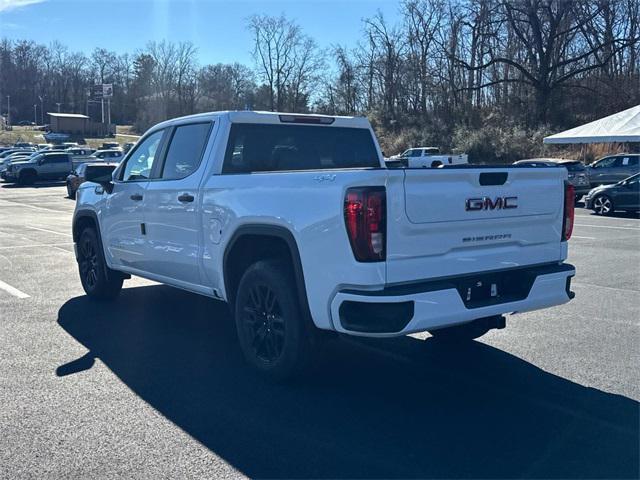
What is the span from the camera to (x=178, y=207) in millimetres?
6199

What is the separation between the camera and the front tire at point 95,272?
799cm

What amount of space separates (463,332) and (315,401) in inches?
70.9

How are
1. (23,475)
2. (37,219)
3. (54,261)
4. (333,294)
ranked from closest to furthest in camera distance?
1. (23,475)
2. (333,294)
3. (54,261)
4. (37,219)

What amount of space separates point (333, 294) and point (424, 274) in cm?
60

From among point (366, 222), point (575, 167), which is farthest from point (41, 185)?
point (366, 222)

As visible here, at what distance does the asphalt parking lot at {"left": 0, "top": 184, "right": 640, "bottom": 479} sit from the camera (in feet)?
13.0

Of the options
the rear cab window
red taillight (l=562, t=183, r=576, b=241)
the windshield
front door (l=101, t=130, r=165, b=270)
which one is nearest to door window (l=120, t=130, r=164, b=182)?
front door (l=101, t=130, r=165, b=270)

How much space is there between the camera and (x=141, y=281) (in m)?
9.61

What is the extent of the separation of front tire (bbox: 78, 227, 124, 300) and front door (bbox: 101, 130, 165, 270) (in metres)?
0.29

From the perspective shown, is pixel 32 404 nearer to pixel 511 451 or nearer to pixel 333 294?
pixel 333 294

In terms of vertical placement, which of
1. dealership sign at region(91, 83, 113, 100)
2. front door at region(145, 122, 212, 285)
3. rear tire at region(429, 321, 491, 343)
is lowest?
rear tire at region(429, 321, 491, 343)

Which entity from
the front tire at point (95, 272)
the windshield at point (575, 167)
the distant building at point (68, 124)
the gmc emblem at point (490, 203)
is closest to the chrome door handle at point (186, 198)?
the front tire at point (95, 272)

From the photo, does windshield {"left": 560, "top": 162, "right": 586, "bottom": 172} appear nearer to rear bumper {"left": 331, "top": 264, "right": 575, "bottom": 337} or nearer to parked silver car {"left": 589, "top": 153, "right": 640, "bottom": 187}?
parked silver car {"left": 589, "top": 153, "right": 640, "bottom": 187}

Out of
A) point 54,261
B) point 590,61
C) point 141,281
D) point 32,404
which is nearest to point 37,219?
point 54,261
